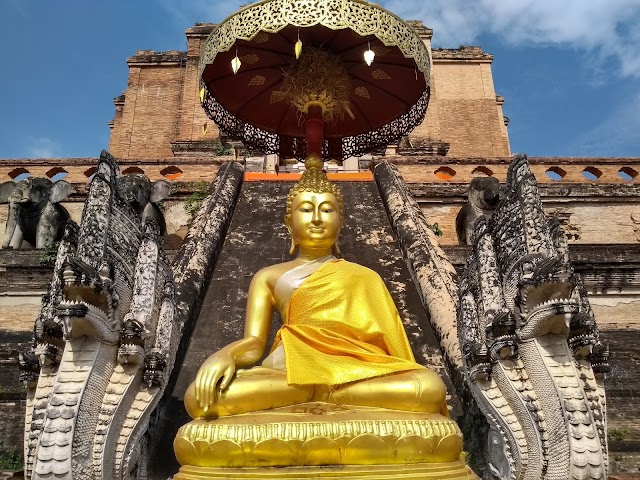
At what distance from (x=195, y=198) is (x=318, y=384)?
835cm

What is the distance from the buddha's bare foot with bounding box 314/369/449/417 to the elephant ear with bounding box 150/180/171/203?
8115 millimetres

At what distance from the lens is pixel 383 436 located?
304 centimetres

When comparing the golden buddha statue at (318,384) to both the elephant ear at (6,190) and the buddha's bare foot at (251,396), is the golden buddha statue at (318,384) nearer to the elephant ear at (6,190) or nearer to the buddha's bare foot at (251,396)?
the buddha's bare foot at (251,396)

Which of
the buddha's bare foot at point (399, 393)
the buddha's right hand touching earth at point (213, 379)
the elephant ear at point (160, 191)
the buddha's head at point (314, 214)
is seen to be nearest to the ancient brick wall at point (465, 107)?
the elephant ear at point (160, 191)

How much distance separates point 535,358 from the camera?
3514 millimetres

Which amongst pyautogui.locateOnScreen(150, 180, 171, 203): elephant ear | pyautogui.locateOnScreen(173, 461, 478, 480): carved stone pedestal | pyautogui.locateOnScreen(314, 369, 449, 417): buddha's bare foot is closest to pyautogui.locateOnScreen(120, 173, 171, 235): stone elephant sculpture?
pyautogui.locateOnScreen(150, 180, 171, 203): elephant ear

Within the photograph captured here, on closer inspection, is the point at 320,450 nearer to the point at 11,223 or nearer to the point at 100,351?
A: the point at 100,351

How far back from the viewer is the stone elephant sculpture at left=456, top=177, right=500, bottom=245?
402 inches

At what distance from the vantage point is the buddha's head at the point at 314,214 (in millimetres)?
4332

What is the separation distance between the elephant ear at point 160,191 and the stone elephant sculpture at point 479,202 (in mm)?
5436

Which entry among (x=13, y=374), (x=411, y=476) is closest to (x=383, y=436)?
(x=411, y=476)

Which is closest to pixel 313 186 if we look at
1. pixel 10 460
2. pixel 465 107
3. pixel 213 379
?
pixel 213 379

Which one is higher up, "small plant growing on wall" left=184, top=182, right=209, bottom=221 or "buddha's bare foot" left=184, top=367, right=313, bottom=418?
"small plant growing on wall" left=184, top=182, right=209, bottom=221

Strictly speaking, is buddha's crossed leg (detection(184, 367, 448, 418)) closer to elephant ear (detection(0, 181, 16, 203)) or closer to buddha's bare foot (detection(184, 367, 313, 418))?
buddha's bare foot (detection(184, 367, 313, 418))
